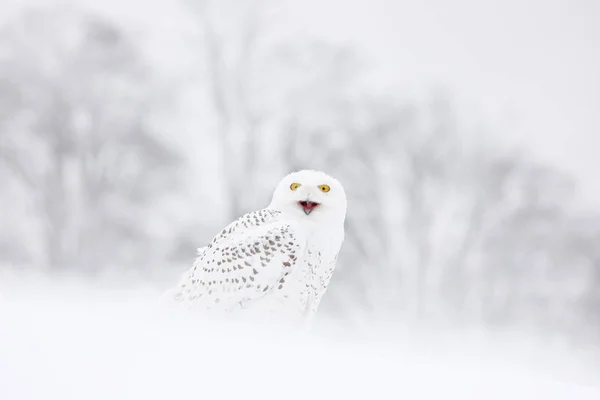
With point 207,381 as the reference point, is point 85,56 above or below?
above

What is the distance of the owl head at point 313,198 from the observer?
2.77 metres

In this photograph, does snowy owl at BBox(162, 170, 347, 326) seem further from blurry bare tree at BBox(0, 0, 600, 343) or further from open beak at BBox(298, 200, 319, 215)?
blurry bare tree at BBox(0, 0, 600, 343)

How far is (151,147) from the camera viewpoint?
973cm

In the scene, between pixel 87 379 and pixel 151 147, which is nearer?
pixel 87 379

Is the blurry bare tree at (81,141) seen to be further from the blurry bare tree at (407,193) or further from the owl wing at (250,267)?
the owl wing at (250,267)

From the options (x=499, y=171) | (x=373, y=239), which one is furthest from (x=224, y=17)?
(x=499, y=171)

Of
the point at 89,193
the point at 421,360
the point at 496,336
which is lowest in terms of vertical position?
the point at 421,360

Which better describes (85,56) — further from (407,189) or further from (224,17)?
(407,189)

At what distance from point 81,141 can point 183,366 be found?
9586 millimetres

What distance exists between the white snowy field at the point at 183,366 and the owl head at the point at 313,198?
191 centimetres

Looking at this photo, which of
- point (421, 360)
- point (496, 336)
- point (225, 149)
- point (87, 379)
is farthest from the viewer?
point (225, 149)

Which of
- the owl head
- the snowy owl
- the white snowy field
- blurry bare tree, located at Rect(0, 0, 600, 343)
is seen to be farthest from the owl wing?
blurry bare tree, located at Rect(0, 0, 600, 343)

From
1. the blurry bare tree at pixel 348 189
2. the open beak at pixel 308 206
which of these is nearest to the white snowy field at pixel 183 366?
the open beak at pixel 308 206

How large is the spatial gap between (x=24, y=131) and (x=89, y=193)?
4.44 feet
